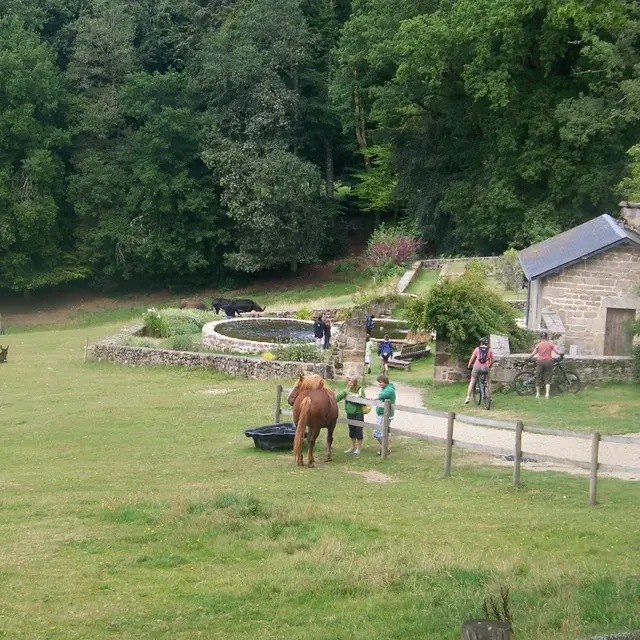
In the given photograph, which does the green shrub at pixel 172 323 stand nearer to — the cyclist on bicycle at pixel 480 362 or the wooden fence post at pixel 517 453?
the cyclist on bicycle at pixel 480 362

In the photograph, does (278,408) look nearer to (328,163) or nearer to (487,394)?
(487,394)

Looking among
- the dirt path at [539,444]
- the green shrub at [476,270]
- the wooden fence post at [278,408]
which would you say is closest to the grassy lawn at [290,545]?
the dirt path at [539,444]

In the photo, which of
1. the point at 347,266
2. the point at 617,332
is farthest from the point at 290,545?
the point at 347,266

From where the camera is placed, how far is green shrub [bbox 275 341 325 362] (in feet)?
95.0

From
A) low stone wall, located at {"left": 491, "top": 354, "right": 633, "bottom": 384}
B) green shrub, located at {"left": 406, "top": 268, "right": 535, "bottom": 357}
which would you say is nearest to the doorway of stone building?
green shrub, located at {"left": 406, "top": 268, "right": 535, "bottom": 357}

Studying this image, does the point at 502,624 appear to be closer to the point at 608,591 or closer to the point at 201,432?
the point at 608,591

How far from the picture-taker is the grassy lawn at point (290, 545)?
9.10 meters

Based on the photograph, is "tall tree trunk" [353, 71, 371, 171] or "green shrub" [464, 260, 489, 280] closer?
"green shrub" [464, 260, 489, 280]

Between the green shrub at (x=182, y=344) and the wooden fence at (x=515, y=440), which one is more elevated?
the wooden fence at (x=515, y=440)

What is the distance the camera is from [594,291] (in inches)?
1111

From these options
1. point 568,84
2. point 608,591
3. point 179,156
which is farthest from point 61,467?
point 179,156

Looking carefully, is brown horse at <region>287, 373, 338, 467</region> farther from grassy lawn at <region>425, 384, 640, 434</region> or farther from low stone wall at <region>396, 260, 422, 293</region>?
low stone wall at <region>396, 260, 422, 293</region>

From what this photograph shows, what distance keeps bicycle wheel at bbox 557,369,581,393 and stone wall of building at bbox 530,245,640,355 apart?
186 inches

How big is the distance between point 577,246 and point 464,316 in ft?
18.8
